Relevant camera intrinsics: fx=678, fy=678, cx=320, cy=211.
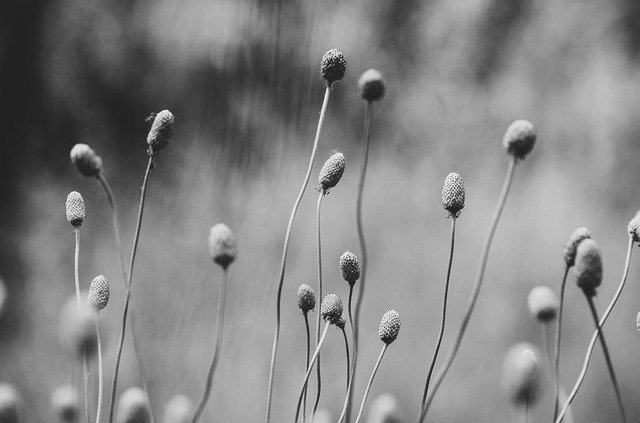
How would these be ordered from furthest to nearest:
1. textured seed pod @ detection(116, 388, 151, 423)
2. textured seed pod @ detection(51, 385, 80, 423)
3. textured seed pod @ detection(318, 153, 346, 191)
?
textured seed pod @ detection(318, 153, 346, 191) → textured seed pod @ detection(51, 385, 80, 423) → textured seed pod @ detection(116, 388, 151, 423)

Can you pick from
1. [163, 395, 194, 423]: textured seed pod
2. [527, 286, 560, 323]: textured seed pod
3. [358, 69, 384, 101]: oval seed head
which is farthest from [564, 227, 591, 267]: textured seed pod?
[163, 395, 194, 423]: textured seed pod

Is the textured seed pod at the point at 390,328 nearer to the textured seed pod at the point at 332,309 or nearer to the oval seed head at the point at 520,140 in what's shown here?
the textured seed pod at the point at 332,309

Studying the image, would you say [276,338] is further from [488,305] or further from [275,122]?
[488,305]

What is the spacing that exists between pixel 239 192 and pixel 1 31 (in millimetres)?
970

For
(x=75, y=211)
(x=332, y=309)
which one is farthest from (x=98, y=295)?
(x=332, y=309)

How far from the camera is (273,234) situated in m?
2.33

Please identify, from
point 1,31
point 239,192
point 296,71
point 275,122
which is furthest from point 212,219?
point 1,31

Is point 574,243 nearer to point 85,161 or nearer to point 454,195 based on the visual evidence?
point 454,195

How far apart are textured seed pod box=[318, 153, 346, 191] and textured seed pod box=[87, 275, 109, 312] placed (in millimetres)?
188

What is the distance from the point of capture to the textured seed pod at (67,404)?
1.51 ft

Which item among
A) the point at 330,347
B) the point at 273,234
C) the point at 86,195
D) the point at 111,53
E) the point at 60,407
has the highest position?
the point at 111,53

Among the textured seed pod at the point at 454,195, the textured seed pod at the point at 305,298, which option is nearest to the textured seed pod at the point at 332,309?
the textured seed pod at the point at 305,298

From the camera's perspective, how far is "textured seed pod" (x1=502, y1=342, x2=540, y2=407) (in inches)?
13.9

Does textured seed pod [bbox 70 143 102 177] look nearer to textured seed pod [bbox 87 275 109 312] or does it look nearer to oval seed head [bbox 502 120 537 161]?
textured seed pod [bbox 87 275 109 312]
